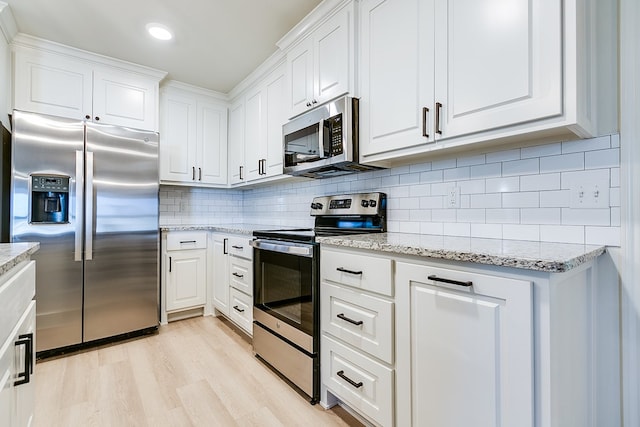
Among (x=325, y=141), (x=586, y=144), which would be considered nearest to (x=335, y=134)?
(x=325, y=141)

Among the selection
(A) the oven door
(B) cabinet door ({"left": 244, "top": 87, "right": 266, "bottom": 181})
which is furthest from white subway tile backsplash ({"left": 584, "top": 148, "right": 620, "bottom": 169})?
(B) cabinet door ({"left": 244, "top": 87, "right": 266, "bottom": 181})

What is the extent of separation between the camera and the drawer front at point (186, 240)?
3010mm

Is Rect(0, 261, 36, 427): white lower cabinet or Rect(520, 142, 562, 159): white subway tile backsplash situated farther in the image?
Rect(520, 142, 562, 159): white subway tile backsplash

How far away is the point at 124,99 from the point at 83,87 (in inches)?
11.6

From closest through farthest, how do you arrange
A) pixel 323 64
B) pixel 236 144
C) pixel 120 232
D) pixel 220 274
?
pixel 323 64 → pixel 120 232 → pixel 220 274 → pixel 236 144

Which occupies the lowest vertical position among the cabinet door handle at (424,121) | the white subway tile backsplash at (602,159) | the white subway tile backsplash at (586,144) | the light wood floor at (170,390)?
the light wood floor at (170,390)

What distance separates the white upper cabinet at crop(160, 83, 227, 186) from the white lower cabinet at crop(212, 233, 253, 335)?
749 millimetres

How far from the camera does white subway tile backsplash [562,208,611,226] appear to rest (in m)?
1.21

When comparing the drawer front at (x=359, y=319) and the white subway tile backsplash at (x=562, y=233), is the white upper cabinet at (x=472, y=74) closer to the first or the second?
the white subway tile backsplash at (x=562, y=233)

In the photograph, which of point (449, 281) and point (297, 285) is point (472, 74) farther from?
point (297, 285)

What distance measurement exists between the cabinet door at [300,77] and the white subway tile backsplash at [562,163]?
1415 millimetres

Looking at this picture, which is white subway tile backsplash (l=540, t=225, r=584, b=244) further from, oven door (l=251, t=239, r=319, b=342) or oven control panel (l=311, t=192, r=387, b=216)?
oven door (l=251, t=239, r=319, b=342)

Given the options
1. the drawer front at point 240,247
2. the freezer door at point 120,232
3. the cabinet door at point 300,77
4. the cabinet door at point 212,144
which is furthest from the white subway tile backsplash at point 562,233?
the cabinet door at point 212,144

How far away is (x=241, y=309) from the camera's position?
2.61m
